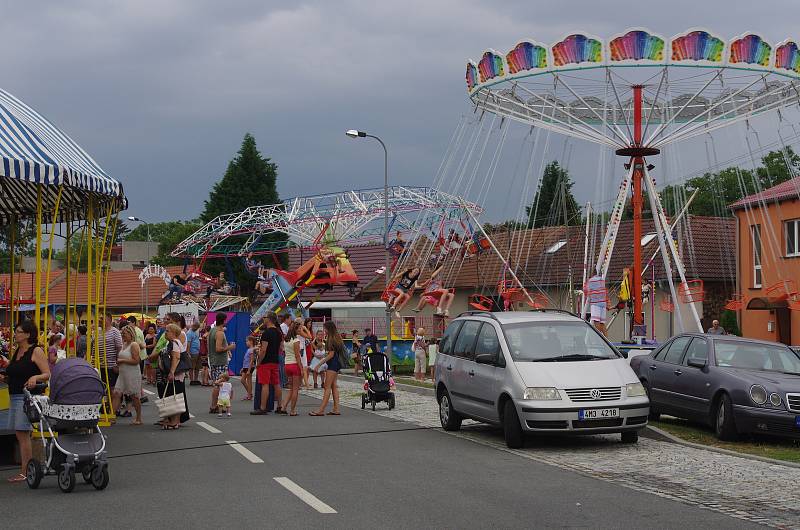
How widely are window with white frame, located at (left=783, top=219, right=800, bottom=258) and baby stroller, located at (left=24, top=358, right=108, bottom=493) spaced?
3288 centimetres

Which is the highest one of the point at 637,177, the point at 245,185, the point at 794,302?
the point at 245,185

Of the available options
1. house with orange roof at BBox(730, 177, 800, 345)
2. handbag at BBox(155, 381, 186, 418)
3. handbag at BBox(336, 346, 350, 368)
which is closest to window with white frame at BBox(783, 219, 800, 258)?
house with orange roof at BBox(730, 177, 800, 345)

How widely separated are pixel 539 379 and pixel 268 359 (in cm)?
701

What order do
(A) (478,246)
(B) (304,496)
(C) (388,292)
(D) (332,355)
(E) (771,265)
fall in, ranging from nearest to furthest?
(B) (304,496)
(D) (332,355)
(C) (388,292)
(E) (771,265)
(A) (478,246)

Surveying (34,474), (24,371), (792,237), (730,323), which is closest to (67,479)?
(34,474)

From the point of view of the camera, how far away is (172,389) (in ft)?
54.6

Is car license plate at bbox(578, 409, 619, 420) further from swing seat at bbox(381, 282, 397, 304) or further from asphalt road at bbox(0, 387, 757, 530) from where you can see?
swing seat at bbox(381, 282, 397, 304)

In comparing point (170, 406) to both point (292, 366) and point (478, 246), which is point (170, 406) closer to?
point (292, 366)

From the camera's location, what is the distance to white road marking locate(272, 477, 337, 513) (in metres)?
9.05

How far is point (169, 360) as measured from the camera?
663 inches

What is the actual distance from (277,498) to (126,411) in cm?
1081

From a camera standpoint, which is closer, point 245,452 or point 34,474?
point 34,474

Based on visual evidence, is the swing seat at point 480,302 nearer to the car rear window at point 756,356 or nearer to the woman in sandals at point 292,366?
the woman in sandals at point 292,366

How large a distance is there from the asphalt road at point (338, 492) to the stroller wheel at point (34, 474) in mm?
87
